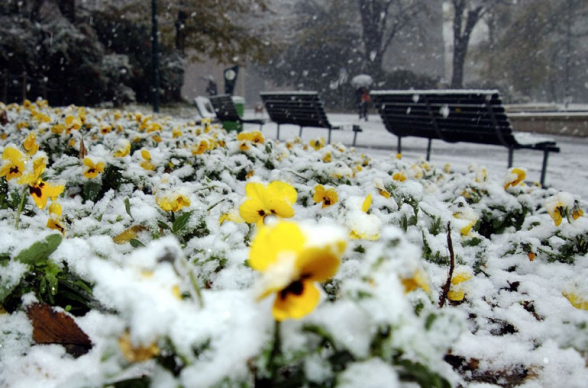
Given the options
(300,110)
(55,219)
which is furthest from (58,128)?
(300,110)

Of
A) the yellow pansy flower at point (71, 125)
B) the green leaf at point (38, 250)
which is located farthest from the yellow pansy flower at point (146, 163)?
the green leaf at point (38, 250)

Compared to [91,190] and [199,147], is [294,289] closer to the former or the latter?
[91,190]

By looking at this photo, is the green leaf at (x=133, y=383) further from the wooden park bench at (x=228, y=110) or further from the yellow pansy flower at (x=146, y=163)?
the wooden park bench at (x=228, y=110)

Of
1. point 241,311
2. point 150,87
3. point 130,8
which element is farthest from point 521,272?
point 130,8

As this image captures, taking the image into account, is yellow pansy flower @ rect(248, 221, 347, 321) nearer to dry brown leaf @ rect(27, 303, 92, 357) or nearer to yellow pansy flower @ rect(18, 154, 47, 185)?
dry brown leaf @ rect(27, 303, 92, 357)

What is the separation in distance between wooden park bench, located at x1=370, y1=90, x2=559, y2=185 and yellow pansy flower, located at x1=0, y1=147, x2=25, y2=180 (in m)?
3.56

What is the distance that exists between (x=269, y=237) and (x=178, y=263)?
6.7 inches

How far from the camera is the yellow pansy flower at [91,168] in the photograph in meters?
1.67

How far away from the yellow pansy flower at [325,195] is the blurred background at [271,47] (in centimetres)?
928

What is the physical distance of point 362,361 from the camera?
521mm

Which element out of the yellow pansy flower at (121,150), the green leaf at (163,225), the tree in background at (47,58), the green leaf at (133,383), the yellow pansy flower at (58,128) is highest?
the tree in background at (47,58)

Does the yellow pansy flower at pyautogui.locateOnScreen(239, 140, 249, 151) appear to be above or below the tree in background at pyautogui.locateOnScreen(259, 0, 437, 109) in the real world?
below

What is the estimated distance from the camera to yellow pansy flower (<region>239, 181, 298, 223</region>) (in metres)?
0.85

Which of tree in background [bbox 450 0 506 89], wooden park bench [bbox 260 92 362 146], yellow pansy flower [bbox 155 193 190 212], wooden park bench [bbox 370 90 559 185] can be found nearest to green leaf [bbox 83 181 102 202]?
yellow pansy flower [bbox 155 193 190 212]
